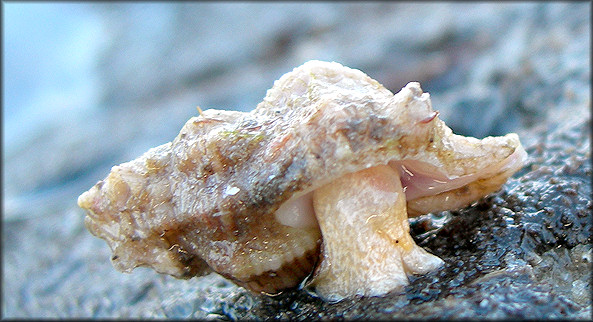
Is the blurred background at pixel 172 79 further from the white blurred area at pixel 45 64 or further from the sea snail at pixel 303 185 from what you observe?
the sea snail at pixel 303 185

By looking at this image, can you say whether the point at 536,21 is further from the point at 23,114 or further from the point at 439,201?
the point at 23,114

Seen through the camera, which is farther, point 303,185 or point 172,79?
point 172,79

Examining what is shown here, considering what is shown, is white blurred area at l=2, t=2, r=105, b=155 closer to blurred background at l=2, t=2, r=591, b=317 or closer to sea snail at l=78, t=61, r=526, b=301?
blurred background at l=2, t=2, r=591, b=317

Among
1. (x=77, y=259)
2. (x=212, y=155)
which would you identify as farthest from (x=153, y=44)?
(x=212, y=155)

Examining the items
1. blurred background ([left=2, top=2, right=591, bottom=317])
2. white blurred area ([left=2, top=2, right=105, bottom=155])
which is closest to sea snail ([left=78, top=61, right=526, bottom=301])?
blurred background ([left=2, top=2, right=591, bottom=317])

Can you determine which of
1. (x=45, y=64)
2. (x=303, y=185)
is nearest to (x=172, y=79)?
(x=45, y=64)

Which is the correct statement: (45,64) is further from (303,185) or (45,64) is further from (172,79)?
(303,185)
